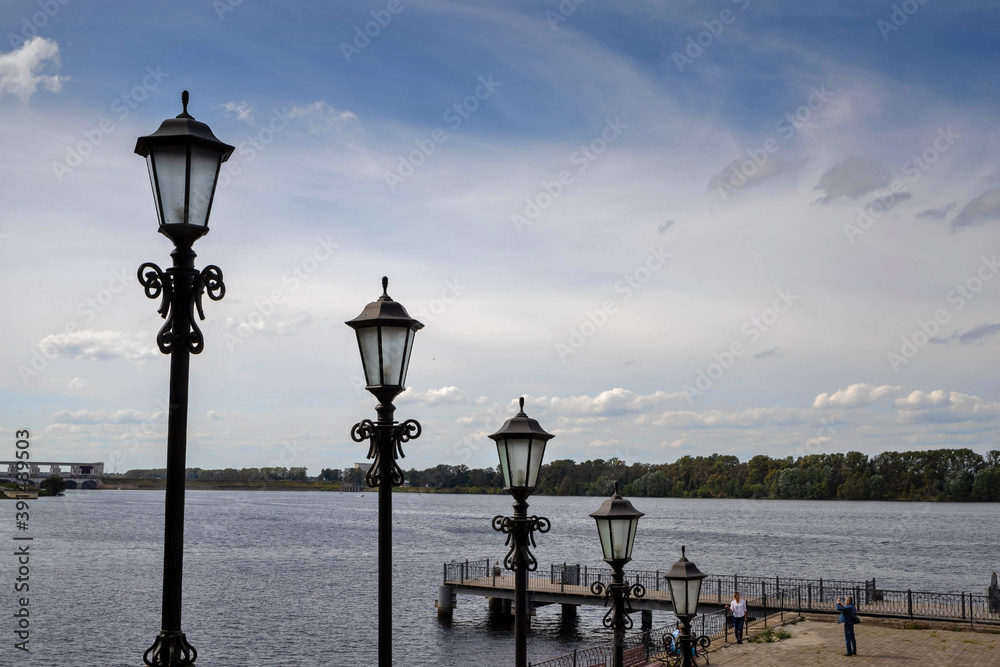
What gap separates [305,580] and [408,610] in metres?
19.3

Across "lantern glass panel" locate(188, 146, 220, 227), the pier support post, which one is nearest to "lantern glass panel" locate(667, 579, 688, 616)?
"lantern glass panel" locate(188, 146, 220, 227)

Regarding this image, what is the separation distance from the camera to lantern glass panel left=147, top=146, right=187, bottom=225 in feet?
18.3

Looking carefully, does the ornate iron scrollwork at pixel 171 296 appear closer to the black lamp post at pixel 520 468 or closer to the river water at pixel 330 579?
the black lamp post at pixel 520 468

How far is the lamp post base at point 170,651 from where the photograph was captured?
16.9 feet

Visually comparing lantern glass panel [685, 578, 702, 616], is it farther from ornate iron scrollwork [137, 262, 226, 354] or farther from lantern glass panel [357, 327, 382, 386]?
ornate iron scrollwork [137, 262, 226, 354]

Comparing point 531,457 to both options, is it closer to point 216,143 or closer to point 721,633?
point 216,143

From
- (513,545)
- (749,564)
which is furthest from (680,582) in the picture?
(749,564)

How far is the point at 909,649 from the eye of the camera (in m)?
31.6

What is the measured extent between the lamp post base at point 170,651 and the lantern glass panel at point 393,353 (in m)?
2.98

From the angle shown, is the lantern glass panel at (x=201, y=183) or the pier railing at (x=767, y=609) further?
the pier railing at (x=767, y=609)

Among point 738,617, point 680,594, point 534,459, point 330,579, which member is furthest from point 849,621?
point 330,579

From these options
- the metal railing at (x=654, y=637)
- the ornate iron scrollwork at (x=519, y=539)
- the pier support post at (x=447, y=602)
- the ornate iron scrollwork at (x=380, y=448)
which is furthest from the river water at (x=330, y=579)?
the ornate iron scrollwork at (x=380, y=448)

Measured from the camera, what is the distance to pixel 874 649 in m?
31.7

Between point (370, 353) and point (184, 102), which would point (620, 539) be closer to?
point (370, 353)
